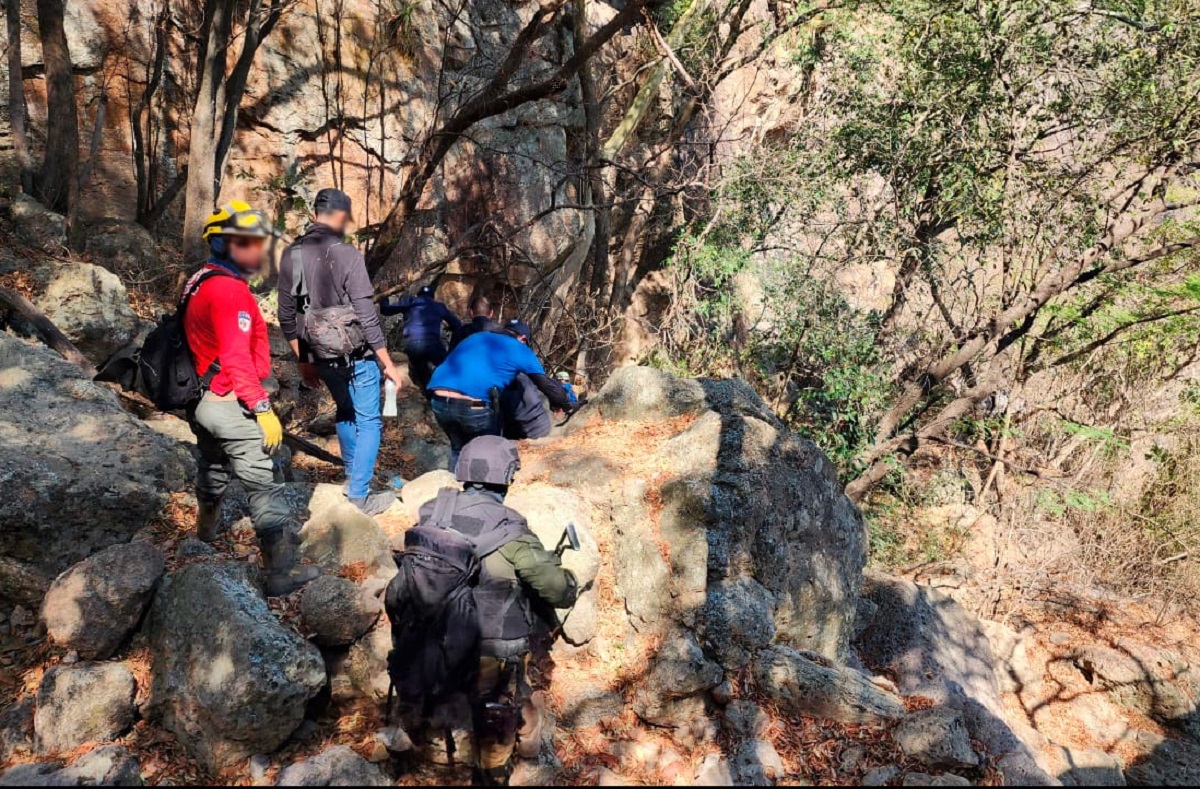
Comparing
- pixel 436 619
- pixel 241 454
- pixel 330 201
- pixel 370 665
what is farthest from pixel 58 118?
pixel 436 619

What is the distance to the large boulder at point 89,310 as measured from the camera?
6871 mm

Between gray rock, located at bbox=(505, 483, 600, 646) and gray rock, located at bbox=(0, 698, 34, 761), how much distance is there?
2.86m

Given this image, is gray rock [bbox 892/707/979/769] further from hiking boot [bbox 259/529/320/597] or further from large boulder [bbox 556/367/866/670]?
hiking boot [bbox 259/529/320/597]

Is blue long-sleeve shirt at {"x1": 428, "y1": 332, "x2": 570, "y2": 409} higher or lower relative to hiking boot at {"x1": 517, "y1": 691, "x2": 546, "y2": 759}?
higher

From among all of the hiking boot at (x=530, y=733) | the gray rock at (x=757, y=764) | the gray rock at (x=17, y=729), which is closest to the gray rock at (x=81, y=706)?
the gray rock at (x=17, y=729)

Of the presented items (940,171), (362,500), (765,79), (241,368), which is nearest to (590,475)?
(362,500)

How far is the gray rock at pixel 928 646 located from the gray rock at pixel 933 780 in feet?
9.54

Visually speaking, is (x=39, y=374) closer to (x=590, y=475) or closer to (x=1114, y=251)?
(x=590, y=475)

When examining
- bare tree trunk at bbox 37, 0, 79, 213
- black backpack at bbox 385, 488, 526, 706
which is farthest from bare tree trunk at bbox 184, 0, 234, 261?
black backpack at bbox 385, 488, 526, 706

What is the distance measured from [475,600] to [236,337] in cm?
200

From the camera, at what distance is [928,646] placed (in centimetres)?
759

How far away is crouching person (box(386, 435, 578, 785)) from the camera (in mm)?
3439

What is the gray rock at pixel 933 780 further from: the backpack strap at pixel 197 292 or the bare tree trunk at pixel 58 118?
the bare tree trunk at pixel 58 118

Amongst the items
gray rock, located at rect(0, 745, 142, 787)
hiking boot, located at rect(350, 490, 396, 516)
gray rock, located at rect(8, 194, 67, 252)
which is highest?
gray rock, located at rect(8, 194, 67, 252)
